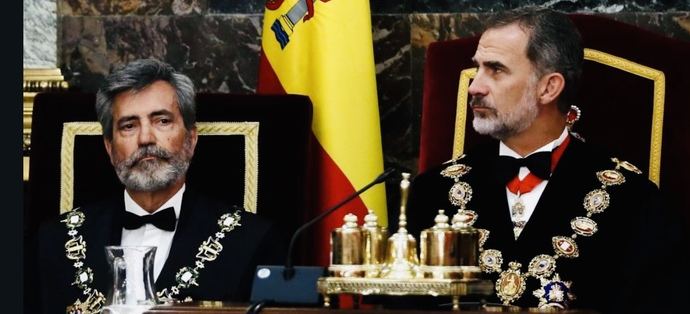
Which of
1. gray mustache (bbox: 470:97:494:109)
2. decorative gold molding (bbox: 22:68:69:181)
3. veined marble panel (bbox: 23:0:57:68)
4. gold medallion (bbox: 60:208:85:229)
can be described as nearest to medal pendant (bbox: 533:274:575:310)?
gray mustache (bbox: 470:97:494:109)

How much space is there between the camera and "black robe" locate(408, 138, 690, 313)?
389 cm

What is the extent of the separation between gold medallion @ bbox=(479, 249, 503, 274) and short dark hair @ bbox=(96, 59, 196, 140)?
3.17 ft

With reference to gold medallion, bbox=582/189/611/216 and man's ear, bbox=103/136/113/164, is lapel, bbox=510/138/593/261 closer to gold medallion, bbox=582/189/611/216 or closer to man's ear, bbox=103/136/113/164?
gold medallion, bbox=582/189/611/216

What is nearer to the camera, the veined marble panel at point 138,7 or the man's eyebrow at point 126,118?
the man's eyebrow at point 126,118

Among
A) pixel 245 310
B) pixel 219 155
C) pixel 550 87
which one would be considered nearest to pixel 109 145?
pixel 219 155

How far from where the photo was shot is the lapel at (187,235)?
4.14 m

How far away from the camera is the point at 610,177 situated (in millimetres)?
4121

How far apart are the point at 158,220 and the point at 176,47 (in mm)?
1201

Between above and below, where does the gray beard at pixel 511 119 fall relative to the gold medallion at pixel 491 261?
above

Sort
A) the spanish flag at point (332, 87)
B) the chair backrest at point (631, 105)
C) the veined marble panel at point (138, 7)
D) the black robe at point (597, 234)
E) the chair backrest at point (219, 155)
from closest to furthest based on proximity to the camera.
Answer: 1. the black robe at point (597, 234)
2. the chair backrest at point (631, 105)
3. the chair backrest at point (219, 155)
4. the spanish flag at point (332, 87)
5. the veined marble panel at point (138, 7)

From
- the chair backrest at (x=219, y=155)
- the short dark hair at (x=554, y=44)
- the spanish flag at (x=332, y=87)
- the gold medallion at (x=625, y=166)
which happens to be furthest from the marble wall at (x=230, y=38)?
the gold medallion at (x=625, y=166)

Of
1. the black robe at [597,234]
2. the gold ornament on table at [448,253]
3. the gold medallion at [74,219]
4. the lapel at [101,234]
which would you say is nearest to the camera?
the gold ornament on table at [448,253]

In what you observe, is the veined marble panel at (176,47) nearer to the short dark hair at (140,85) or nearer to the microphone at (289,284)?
the short dark hair at (140,85)

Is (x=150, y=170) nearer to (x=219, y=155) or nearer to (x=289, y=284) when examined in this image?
(x=219, y=155)
